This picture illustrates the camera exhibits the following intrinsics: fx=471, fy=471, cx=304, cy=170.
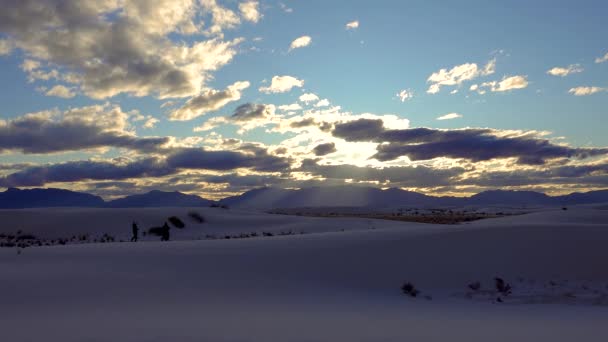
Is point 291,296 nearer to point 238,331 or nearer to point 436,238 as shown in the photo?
point 238,331

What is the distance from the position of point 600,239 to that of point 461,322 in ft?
28.4

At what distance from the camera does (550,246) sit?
12.6 meters

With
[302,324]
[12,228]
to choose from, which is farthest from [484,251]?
[12,228]

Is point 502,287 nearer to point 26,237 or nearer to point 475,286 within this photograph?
point 475,286

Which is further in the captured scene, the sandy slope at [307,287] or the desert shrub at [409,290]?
the desert shrub at [409,290]

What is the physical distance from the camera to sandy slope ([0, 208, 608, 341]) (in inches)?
235

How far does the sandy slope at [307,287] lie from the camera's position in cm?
596

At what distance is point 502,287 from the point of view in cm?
970

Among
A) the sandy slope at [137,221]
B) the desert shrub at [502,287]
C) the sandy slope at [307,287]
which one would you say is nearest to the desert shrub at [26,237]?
the sandy slope at [137,221]

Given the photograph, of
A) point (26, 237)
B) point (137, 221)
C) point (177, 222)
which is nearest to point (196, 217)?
point (177, 222)

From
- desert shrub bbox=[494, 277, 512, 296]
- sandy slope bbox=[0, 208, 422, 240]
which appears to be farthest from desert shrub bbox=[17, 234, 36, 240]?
desert shrub bbox=[494, 277, 512, 296]

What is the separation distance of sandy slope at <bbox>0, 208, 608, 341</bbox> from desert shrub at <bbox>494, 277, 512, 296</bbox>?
0.38m

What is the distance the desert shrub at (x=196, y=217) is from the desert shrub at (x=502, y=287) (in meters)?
25.9

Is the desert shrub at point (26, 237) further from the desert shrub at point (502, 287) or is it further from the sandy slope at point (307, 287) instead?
the desert shrub at point (502, 287)
